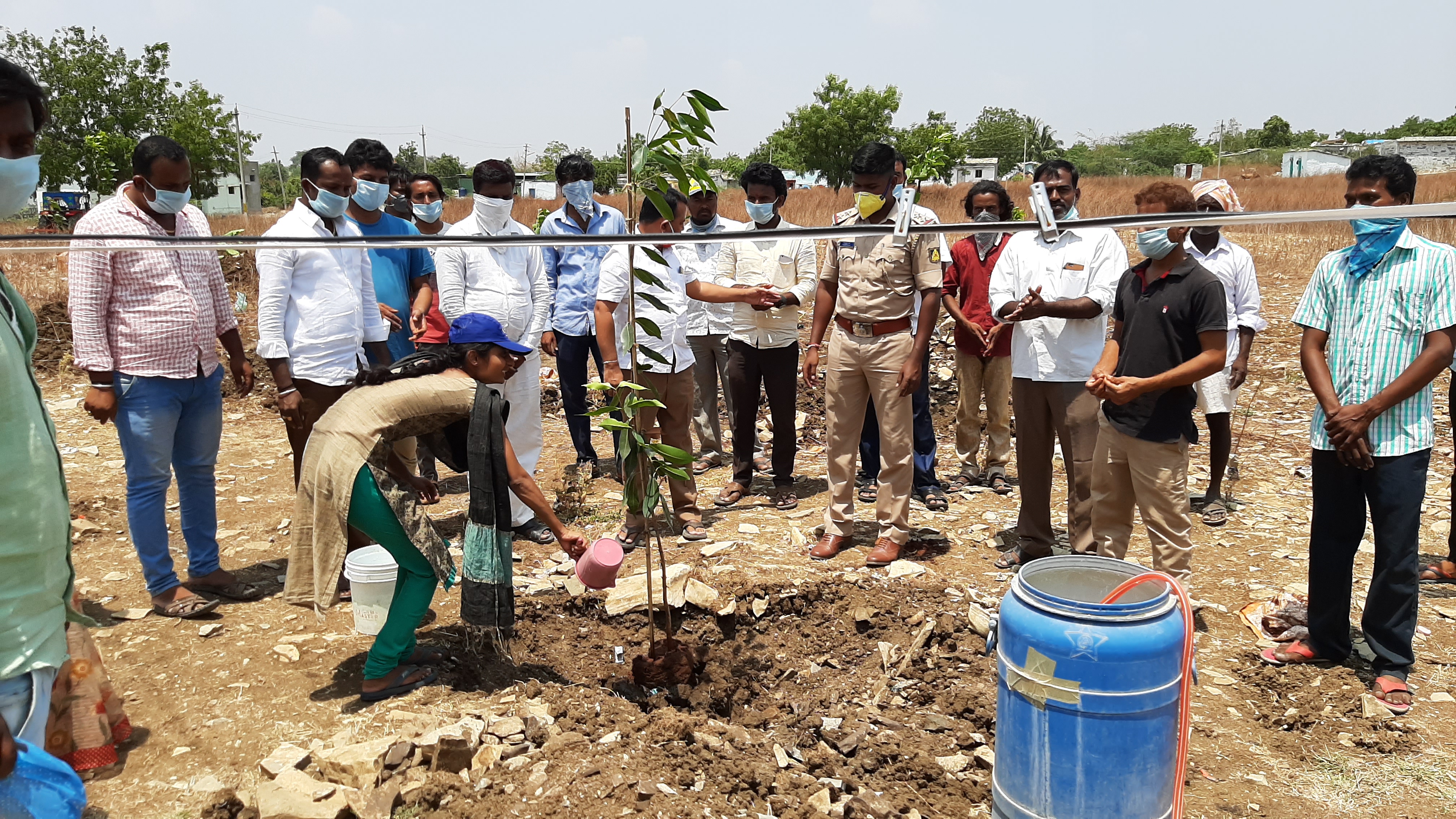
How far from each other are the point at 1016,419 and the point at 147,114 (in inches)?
1834

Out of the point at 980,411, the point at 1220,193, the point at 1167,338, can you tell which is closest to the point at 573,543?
the point at 1167,338

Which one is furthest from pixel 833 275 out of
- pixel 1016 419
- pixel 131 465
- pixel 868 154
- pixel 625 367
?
pixel 131 465

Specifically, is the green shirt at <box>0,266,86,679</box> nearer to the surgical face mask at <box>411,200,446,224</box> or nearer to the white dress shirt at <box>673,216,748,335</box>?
the white dress shirt at <box>673,216,748,335</box>

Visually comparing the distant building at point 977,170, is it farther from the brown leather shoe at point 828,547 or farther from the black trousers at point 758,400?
the brown leather shoe at point 828,547

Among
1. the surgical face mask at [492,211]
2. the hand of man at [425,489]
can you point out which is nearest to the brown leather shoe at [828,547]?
the hand of man at [425,489]

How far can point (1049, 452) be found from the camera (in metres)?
4.71

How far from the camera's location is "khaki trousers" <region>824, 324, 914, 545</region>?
4766 mm

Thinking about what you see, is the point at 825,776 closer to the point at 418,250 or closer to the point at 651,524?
the point at 651,524

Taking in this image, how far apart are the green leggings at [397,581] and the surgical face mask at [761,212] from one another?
9.82ft

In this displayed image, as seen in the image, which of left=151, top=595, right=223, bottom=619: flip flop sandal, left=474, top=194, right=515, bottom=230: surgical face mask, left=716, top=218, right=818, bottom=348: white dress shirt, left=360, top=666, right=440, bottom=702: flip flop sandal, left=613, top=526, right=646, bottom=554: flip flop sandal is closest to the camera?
left=360, top=666, right=440, bottom=702: flip flop sandal

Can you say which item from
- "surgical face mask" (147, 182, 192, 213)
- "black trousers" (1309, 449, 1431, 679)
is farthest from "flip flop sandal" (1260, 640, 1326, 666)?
"surgical face mask" (147, 182, 192, 213)

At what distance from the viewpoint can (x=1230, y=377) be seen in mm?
5254

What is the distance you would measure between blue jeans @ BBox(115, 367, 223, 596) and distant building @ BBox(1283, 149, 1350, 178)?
48.8 metres

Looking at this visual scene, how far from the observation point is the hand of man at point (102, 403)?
12.8 ft
